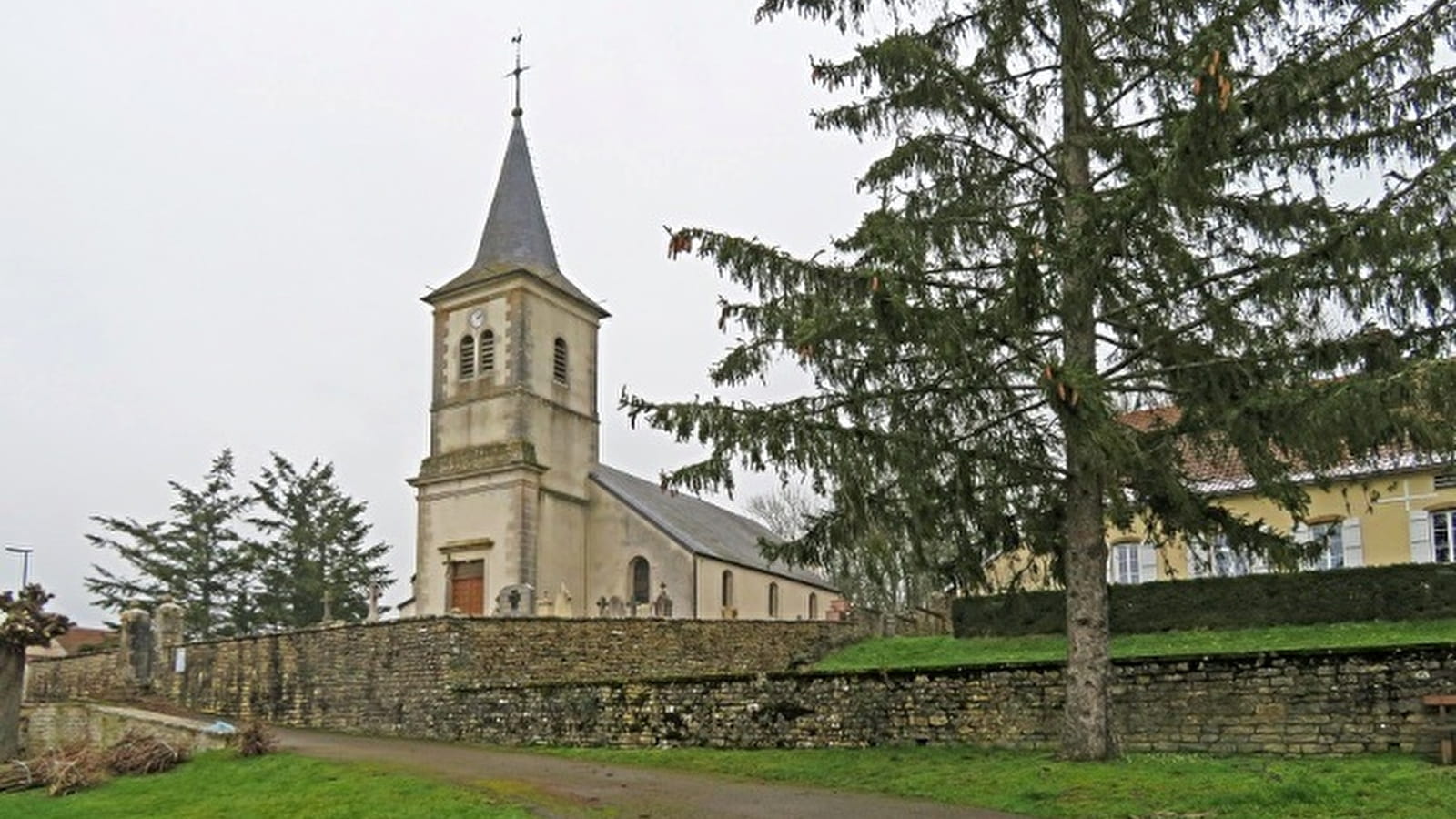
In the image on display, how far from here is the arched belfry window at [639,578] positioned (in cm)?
3650

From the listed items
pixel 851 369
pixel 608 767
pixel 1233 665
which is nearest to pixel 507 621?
pixel 608 767

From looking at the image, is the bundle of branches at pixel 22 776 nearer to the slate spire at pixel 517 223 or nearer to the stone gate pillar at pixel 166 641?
the stone gate pillar at pixel 166 641

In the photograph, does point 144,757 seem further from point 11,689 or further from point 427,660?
point 11,689

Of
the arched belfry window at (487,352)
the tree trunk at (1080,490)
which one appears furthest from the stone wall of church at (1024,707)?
the arched belfry window at (487,352)

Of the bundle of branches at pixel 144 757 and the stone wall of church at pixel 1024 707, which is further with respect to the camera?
the bundle of branches at pixel 144 757

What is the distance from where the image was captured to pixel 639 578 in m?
36.7

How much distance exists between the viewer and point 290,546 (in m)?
48.6

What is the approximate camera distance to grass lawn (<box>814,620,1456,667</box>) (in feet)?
66.4

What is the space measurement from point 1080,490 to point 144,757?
529 inches

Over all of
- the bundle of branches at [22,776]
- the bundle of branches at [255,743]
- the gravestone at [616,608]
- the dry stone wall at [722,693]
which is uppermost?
the gravestone at [616,608]

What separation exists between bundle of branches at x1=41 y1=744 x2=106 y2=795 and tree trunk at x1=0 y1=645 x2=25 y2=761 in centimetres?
301

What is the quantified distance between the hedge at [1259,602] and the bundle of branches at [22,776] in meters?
14.6

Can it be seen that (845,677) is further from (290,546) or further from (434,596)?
(290,546)

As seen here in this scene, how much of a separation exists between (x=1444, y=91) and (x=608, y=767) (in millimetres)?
11368
